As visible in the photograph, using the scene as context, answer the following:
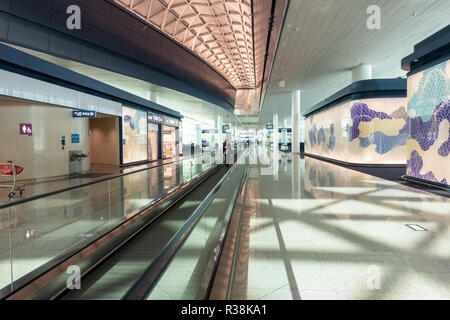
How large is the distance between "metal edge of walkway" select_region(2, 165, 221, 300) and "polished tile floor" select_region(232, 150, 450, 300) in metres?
2.81

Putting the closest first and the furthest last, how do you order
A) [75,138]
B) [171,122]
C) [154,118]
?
1. [75,138]
2. [154,118]
3. [171,122]

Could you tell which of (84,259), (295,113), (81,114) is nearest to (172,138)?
(295,113)

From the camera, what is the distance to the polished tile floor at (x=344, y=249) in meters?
2.80

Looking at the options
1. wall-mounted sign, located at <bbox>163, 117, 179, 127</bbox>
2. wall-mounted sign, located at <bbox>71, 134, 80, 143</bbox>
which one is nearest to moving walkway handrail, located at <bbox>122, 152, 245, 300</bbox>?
wall-mounted sign, located at <bbox>71, 134, 80, 143</bbox>

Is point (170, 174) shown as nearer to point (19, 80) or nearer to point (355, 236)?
point (19, 80)

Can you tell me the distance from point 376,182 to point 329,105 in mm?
11285

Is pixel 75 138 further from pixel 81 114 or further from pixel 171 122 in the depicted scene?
pixel 171 122

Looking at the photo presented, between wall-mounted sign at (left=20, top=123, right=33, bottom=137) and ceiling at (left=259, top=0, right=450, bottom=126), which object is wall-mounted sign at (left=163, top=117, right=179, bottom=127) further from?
wall-mounted sign at (left=20, top=123, right=33, bottom=137)

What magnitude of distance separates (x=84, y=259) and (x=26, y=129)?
31.4 ft

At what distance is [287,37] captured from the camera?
39.0ft

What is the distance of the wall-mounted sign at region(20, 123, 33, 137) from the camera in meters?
11.0

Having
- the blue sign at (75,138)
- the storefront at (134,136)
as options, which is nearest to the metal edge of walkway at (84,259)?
the blue sign at (75,138)

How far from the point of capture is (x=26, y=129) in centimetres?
1111

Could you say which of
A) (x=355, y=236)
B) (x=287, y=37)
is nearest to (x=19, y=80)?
(x=287, y=37)
